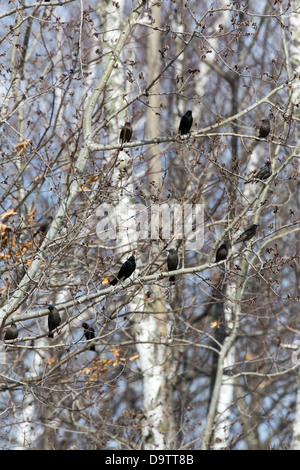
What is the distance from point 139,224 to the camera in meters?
7.00

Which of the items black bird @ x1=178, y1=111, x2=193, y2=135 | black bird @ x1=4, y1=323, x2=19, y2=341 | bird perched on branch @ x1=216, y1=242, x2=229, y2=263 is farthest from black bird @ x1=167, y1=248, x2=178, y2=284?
black bird @ x1=4, y1=323, x2=19, y2=341

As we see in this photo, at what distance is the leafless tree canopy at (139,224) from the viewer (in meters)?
6.23

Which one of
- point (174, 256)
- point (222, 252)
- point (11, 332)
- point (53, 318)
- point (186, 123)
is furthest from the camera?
point (186, 123)

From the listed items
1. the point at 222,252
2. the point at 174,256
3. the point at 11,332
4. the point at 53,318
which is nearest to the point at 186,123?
the point at 174,256

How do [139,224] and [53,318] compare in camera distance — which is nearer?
[53,318]

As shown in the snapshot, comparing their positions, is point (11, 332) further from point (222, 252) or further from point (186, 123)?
point (186, 123)

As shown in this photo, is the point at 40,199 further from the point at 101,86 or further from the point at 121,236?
the point at 101,86

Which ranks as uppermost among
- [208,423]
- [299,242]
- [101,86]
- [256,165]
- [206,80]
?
[206,80]

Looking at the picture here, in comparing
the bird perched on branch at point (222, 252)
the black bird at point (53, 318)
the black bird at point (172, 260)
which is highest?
the black bird at point (172, 260)

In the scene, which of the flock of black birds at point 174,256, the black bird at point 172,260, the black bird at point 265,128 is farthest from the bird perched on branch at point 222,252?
the black bird at point 265,128

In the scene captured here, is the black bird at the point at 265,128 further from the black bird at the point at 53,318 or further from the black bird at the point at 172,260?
the black bird at the point at 53,318
